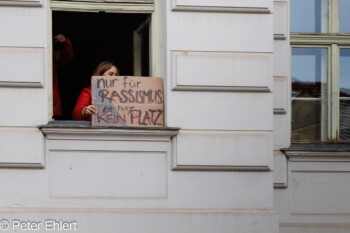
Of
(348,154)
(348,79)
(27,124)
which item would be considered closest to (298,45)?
(348,79)

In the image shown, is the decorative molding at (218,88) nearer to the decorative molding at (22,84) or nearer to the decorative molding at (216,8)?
the decorative molding at (216,8)

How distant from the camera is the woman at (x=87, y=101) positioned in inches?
404

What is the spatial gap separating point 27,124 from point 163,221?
5.72 feet

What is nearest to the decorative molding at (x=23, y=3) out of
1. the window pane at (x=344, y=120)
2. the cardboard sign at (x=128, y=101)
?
the cardboard sign at (x=128, y=101)

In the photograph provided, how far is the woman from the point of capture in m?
10.3

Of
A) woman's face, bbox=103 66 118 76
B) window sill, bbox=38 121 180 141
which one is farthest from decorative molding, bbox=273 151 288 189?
woman's face, bbox=103 66 118 76

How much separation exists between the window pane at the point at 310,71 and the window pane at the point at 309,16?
10.0 inches

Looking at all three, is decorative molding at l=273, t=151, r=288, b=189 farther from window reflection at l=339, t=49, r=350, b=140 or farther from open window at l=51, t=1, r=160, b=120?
open window at l=51, t=1, r=160, b=120

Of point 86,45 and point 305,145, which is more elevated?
point 86,45

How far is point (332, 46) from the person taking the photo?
37.6 ft

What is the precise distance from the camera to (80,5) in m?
10.5

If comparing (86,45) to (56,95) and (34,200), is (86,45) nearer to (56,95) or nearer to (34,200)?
(56,95)

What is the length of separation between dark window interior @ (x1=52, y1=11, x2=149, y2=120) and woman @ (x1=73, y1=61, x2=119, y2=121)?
470 mm

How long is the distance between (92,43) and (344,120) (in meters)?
3.69
